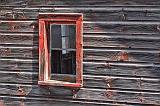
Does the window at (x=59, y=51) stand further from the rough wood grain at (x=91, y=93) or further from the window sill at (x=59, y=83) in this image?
the rough wood grain at (x=91, y=93)

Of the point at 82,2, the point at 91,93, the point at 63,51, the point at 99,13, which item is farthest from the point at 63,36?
the point at 91,93

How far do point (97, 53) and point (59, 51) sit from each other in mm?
826

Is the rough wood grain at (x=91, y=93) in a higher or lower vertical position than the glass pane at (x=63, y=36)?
lower

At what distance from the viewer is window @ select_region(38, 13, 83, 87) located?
7.91 metres

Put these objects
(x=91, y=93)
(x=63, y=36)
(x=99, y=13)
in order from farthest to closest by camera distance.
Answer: (x=63, y=36)
(x=91, y=93)
(x=99, y=13)

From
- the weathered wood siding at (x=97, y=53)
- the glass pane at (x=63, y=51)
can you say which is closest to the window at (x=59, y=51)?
the glass pane at (x=63, y=51)

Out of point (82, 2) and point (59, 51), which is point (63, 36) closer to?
point (59, 51)

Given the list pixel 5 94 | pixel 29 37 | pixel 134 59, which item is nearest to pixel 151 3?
pixel 134 59

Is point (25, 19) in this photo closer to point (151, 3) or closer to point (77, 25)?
point (77, 25)

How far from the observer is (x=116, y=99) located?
782 centimetres

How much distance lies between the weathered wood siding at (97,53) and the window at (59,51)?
148mm

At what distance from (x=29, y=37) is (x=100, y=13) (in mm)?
1522

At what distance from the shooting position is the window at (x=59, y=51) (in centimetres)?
791

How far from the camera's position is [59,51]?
8.24 meters
